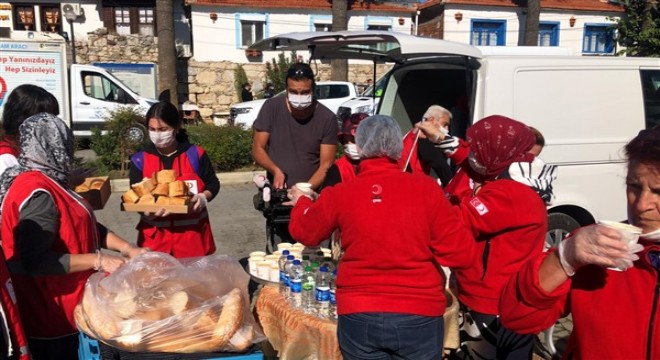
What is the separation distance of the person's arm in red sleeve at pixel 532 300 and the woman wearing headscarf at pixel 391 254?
0.76 meters

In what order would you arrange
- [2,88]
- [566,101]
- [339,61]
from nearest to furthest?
[566,101]
[2,88]
[339,61]

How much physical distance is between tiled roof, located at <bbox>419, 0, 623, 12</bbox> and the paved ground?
63.6 ft

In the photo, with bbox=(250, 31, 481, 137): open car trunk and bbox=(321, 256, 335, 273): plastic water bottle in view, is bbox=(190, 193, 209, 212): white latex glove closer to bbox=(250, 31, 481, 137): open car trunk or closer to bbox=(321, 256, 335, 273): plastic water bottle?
bbox=(321, 256, 335, 273): plastic water bottle

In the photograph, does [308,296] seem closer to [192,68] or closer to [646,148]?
[646,148]

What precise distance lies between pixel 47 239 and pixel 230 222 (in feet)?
18.4

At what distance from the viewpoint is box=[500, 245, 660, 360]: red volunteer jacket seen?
147 centimetres

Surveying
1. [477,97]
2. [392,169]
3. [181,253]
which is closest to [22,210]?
[181,253]

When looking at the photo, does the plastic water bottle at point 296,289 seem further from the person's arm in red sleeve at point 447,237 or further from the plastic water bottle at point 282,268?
the person's arm in red sleeve at point 447,237

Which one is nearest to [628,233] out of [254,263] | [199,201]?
[254,263]

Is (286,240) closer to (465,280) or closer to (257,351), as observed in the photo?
(465,280)

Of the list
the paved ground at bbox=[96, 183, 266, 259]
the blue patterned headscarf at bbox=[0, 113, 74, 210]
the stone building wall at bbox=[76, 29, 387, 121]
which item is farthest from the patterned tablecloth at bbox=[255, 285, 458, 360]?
the stone building wall at bbox=[76, 29, 387, 121]

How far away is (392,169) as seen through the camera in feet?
8.61

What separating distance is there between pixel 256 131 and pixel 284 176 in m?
0.49

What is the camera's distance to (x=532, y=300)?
162 cm
